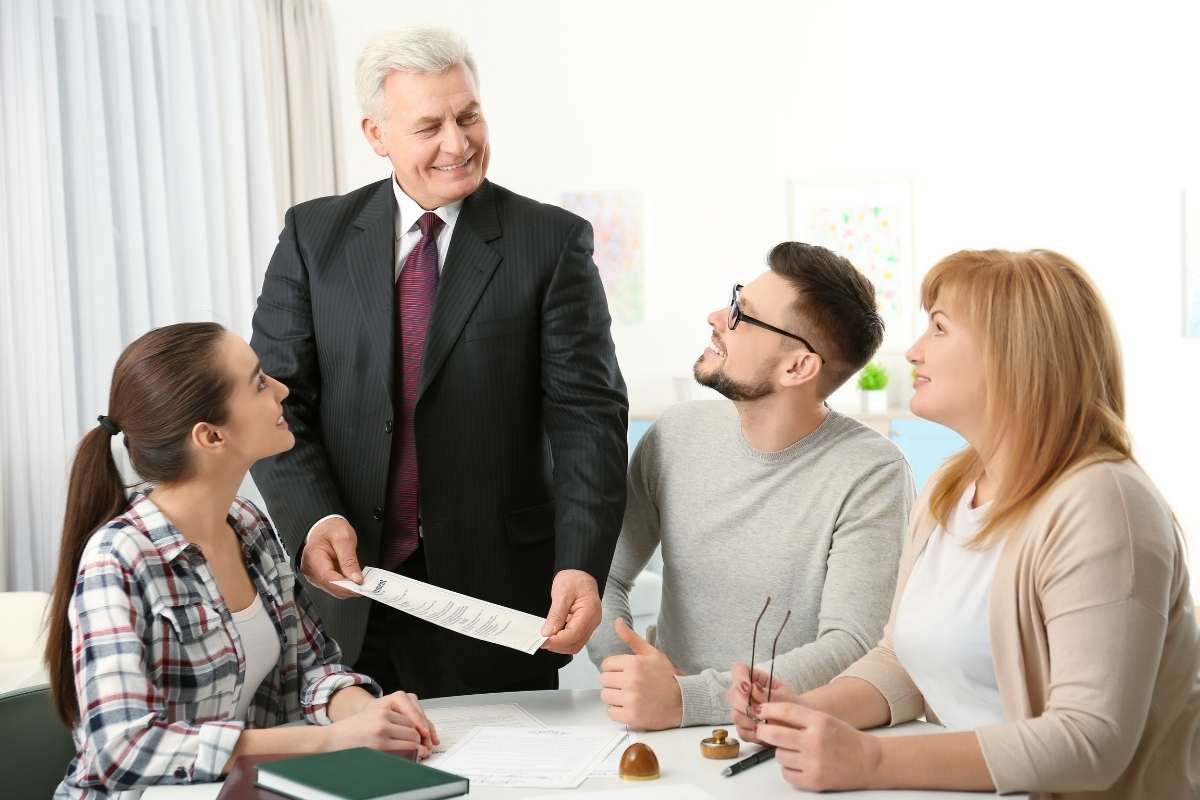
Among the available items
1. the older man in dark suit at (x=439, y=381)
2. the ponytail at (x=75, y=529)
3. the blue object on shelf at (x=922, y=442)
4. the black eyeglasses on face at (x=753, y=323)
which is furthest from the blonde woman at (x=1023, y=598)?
the blue object on shelf at (x=922, y=442)

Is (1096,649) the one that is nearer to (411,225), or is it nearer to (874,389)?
(411,225)

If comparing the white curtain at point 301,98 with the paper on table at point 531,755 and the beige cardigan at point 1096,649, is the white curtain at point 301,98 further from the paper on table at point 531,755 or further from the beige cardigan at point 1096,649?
the beige cardigan at point 1096,649

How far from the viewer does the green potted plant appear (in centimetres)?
620

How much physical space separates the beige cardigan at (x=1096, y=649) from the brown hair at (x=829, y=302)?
74 centimetres

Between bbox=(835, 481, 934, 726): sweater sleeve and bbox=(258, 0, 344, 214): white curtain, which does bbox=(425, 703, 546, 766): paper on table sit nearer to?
bbox=(835, 481, 934, 726): sweater sleeve

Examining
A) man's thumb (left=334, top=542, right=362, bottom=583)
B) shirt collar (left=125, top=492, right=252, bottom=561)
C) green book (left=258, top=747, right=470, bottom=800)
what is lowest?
green book (left=258, top=747, right=470, bottom=800)

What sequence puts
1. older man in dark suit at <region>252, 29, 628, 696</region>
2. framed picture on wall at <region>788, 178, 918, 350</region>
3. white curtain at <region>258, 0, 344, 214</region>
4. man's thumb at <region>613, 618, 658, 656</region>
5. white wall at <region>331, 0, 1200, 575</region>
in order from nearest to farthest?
1. man's thumb at <region>613, 618, 658, 656</region>
2. older man in dark suit at <region>252, 29, 628, 696</region>
3. white curtain at <region>258, 0, 344, 214</region>
4. white wall at <region>331, 0, 1200, 575</region>
5. framed picture on wall at <region>788, 178, 918, 350</region>

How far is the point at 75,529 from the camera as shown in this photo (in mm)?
1790

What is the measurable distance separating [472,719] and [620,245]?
5.13 metres

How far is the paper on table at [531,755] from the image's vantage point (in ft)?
5.06

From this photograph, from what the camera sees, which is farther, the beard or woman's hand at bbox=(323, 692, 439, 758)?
the beard

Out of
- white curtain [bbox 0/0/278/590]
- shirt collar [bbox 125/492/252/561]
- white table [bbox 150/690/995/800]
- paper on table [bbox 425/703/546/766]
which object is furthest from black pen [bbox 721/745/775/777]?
white curtain [bbox 0/0/278/590]

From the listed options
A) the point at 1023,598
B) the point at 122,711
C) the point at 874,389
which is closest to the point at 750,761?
the point at 1023,598

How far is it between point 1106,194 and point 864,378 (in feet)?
5.45
